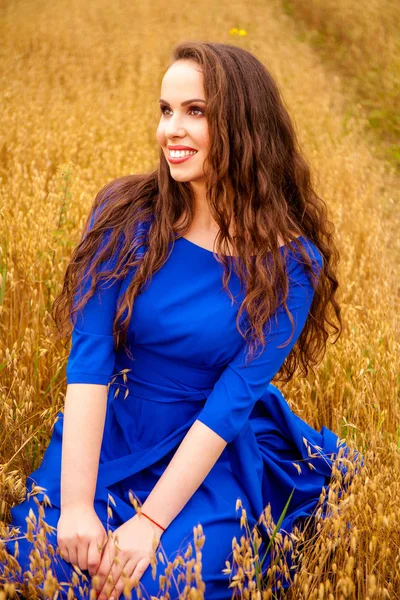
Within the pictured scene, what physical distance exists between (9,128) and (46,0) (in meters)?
8.92

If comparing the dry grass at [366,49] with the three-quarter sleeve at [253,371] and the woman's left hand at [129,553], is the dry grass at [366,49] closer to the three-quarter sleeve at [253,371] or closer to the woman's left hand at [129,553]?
the three-quarter sleeve at [253,371]

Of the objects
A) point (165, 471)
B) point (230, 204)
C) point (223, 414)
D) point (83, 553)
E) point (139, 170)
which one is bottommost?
point (83, 553)

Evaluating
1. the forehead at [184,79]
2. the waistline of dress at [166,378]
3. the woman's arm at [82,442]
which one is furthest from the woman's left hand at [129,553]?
the forehead at [184,79]

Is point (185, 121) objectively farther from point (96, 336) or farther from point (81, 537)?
point (81, 537)

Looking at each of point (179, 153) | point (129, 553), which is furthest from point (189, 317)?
point (129, 553)

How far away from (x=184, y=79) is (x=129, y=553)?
122 centimetres

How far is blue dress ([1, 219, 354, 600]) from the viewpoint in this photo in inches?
73.1

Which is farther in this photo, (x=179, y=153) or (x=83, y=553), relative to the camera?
(x=179, y=153)

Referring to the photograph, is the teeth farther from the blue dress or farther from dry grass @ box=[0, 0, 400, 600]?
dry grass @ box=[0, 0, 400, 600]

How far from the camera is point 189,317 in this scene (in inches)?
74.6

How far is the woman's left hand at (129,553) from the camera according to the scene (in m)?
1.63

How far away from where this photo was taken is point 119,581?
1.61 metres

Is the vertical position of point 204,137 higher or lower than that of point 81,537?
higher

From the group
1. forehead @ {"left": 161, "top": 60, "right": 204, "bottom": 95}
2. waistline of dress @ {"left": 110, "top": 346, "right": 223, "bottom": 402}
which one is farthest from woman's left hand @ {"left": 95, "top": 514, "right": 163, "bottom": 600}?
forehead @ {"left": 161, "top": 60, "right": 204, "bottom": 95}
